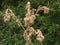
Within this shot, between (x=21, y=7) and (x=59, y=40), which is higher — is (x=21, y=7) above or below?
above

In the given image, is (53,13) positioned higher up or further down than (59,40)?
higher up

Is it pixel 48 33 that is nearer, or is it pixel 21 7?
pixel 48 33

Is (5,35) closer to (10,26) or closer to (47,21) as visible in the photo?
(10,26)

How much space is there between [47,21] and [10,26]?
0.67 metres

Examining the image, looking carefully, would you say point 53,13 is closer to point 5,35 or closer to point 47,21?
point 47,21

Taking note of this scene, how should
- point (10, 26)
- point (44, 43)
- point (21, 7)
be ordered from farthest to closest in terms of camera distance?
1. point (21, 7)
2. point (10, 26)
3. point (44, 43)

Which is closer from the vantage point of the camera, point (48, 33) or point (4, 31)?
point (48, 33)

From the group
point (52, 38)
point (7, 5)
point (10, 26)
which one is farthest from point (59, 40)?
point (7, 5)

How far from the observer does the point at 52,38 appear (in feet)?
14.6

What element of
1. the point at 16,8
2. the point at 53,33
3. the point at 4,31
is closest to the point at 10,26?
the point at 4,31

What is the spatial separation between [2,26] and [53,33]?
0.97 meters

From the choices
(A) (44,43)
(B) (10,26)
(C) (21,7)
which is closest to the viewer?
(A) (44,43)

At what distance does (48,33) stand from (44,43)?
181 mm

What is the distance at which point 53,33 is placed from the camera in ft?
14.7
